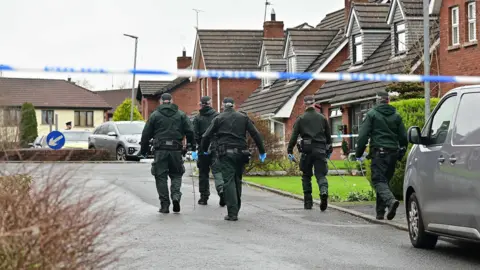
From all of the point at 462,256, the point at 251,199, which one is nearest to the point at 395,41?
the point at 251,199

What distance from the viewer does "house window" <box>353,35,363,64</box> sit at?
40.3m

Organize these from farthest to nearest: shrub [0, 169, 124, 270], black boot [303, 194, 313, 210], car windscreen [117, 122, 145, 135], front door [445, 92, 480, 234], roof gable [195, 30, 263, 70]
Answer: roof gable [195, 30, 263, 70]
car windscreen [117, 122, 145, 135]
black boot [303, 194, 313, 210]
front door [445, 92, 480, 234]
shrub [0, 169, 124, 270]

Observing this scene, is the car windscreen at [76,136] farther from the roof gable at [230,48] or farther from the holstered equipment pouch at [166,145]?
the holstered equipment pouch at [166,145]

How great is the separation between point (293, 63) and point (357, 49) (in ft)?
22.0

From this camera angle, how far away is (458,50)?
30516 mm

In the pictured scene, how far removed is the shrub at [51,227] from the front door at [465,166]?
14.6ft

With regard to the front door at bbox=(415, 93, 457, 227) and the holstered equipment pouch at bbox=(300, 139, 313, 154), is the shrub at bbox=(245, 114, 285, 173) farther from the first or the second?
the front door at bbox=(415, 93, 457, 227)

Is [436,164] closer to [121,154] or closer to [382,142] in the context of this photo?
[382,142]

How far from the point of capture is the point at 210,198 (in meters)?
19.9

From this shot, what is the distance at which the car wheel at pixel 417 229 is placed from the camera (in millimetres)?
11695

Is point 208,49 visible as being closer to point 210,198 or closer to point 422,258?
point 210,198

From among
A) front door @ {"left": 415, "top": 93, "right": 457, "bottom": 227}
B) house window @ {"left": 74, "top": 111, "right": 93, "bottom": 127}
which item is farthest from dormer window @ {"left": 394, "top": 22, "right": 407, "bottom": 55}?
house window @ {"left": 74, "top": 111, "right": 93, "bottom": 127}

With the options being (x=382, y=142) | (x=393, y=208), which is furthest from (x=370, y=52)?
(x=393, y=208)

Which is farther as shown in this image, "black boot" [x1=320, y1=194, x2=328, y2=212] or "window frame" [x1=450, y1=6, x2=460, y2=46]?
"window frame" [x1=450, y1=6, x2=460, y2=46]
